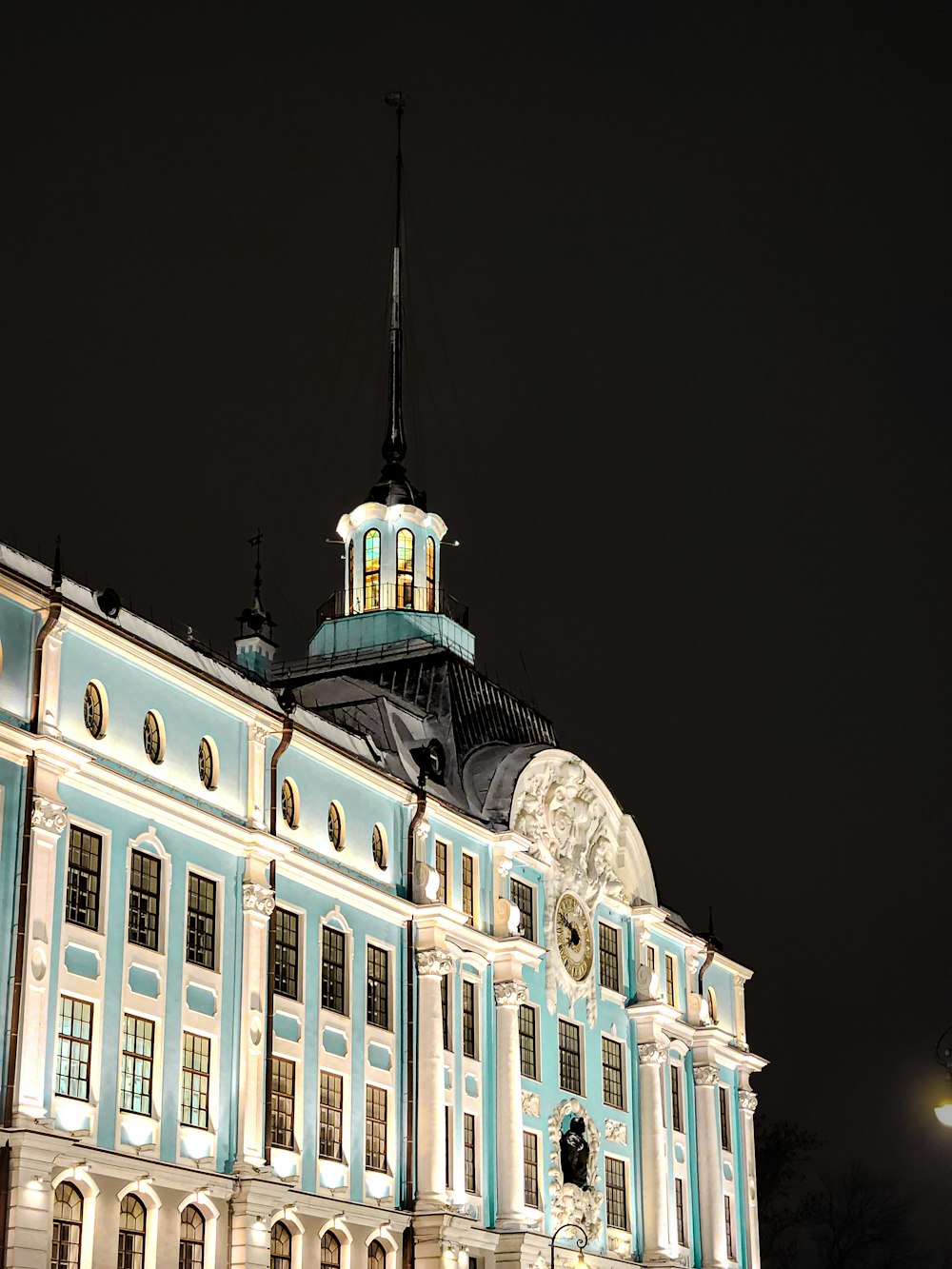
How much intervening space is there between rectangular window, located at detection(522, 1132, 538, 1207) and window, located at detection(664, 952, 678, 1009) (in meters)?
A: 11.8

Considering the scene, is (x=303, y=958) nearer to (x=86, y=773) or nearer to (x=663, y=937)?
(x=86, y=773)

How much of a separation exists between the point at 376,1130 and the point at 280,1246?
18.3ft

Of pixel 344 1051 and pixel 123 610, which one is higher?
pixel 123 610

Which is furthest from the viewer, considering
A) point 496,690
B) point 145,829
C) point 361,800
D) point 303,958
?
point 496,690

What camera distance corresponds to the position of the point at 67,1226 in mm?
43656

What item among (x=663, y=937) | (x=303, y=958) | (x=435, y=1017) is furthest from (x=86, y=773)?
(x=663, y=937)

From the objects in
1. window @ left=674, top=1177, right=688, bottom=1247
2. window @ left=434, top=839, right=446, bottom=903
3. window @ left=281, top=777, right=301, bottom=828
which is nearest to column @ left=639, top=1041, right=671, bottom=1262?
window @ left=674, top=1177, right=688, bottom=1247

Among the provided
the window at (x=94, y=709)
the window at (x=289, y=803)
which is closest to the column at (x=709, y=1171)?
the window at (x=289, y=803)

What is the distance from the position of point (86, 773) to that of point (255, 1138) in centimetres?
1008

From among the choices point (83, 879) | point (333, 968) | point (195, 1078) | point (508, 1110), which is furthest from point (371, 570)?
point (83, 879)

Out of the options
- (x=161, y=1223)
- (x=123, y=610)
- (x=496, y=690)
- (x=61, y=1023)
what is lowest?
(x=161, y=1223)

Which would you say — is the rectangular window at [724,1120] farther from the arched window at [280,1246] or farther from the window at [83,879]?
the window at [83,879]

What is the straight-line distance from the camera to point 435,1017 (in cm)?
5759

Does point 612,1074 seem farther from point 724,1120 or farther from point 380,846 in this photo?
point 380,846
